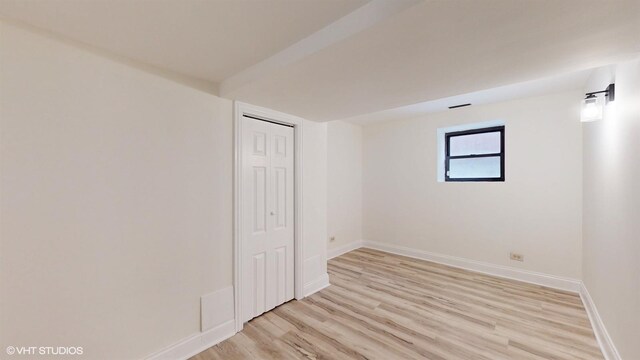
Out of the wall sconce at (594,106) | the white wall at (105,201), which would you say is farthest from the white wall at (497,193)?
the white wall at (105,201)

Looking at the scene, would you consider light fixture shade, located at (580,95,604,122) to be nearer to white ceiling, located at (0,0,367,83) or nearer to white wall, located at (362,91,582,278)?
white wall, located at (362,91,582,278)

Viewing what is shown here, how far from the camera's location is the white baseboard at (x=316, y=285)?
2848 mm

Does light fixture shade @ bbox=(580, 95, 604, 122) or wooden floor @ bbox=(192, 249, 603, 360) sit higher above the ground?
light fixture shade @ bbox=(580, 95, 604, 122)

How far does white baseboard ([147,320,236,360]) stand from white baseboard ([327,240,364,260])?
2.27 m

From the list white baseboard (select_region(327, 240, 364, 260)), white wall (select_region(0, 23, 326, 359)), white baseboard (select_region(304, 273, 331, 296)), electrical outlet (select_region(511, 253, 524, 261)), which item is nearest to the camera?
white wall (select_region(0, 23, 326, 359))

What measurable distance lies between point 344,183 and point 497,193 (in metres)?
2.31

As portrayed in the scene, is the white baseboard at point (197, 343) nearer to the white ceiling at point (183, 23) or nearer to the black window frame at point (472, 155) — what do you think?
the white ceiling at point (183, 23)

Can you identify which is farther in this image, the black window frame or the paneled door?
the black window frame

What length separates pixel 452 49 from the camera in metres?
1.27

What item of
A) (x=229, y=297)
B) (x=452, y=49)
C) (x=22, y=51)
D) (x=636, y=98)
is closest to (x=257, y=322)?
(x=229, y=297)

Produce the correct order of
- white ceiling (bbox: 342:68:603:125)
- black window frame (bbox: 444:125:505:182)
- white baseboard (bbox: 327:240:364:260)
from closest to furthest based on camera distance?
white ceiling (bbox: 342:68:603:125) → black window frame (bbox: 444:125:505:182) → white baseboard (bbox: 327:240:364:260)

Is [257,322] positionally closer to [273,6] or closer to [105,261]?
[105,261]

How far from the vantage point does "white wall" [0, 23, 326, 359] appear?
1.24 metres

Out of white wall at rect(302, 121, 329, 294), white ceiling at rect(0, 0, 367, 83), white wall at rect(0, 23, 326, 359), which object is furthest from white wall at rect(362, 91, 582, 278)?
white ceiling at rect(0, 0, 367, 83)
